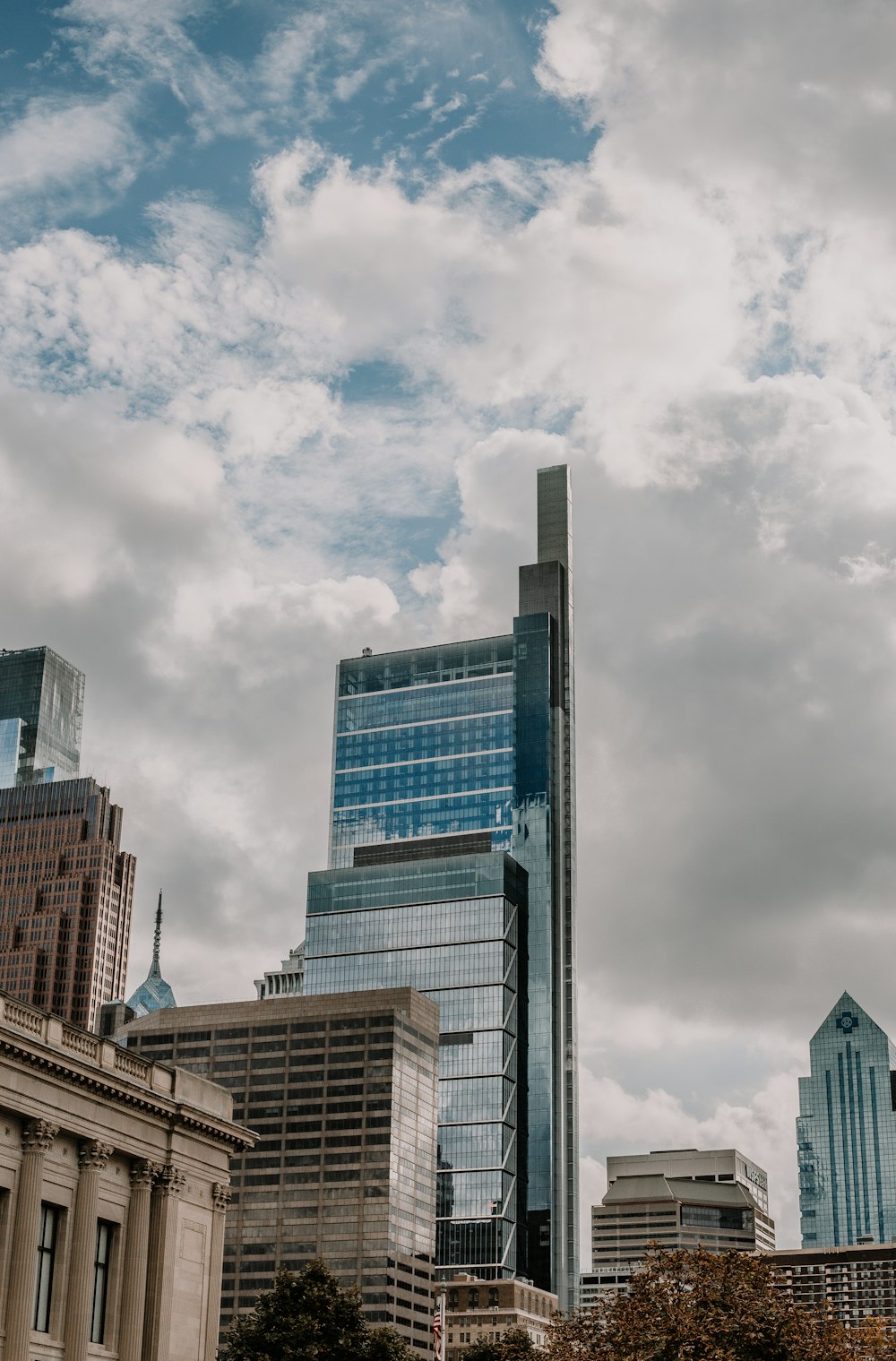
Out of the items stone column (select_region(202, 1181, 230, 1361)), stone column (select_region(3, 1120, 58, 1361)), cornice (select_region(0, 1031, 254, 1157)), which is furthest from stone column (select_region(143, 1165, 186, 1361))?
stone column (select_region(3, 1120, 58, 1361))

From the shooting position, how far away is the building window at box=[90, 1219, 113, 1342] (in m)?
75.2

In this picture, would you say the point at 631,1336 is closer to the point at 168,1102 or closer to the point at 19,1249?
the point at 168,1102

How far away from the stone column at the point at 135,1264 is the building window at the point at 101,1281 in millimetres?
799

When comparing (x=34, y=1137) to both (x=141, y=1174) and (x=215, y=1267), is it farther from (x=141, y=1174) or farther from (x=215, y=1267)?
(x=215, y=1267)

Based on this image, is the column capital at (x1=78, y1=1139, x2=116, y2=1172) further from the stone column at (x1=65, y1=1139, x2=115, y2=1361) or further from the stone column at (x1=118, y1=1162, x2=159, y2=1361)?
the stone column at (x1=118, y1=1162, x2=159, y2=1361)

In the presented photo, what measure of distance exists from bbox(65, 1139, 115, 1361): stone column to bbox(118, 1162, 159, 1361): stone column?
8.04 feet

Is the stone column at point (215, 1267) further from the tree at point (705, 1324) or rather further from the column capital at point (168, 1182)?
the tree at point (705, 1324)

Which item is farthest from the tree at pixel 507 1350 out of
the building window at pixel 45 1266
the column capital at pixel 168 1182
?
the building window at pixel 45 1266

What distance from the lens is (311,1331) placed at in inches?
4072

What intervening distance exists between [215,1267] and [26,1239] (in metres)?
17.5

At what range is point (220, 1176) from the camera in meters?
86.3

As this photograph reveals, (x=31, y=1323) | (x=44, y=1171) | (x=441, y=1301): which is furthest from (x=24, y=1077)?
(x=441, y=1301)

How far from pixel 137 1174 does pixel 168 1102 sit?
3.54 meters

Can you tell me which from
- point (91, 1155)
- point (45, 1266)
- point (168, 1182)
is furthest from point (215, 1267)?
point (45, 1266)
